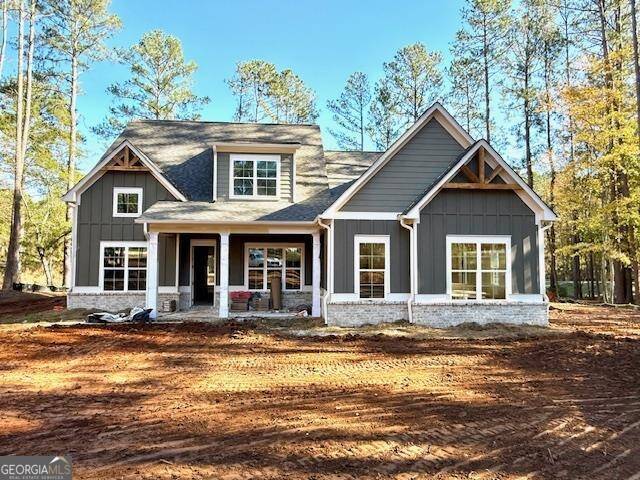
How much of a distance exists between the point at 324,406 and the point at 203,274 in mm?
12407

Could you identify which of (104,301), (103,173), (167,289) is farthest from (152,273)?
(103,173)

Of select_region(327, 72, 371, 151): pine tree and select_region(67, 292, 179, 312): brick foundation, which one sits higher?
select_region(327, 72, 371, 151): pine tree

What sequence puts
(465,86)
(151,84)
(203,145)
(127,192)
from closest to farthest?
(127,192) → (203,145) → (465,86) → (151,84)

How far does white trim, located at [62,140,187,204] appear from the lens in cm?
1420

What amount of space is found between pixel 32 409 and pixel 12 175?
23.7m

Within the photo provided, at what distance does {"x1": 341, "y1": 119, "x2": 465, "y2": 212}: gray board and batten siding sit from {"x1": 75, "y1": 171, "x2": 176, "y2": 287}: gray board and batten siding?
22.4 feet

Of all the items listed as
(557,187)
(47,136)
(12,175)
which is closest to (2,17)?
(47,136)

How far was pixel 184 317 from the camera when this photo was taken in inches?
514

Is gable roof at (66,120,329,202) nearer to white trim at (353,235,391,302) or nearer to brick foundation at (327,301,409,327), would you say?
white trim at (353,235,391,302)

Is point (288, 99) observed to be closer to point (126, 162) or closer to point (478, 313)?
point (126, 162)

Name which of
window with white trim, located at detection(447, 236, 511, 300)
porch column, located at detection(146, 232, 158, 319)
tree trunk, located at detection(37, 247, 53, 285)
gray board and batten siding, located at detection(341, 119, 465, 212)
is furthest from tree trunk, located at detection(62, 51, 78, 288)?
window with white trim, located at detection(447, 236, 511, 300)

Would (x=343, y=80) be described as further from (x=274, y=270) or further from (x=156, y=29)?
(x=274, y=270)

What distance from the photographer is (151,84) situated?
2812cm

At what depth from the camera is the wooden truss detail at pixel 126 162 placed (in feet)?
47.2
